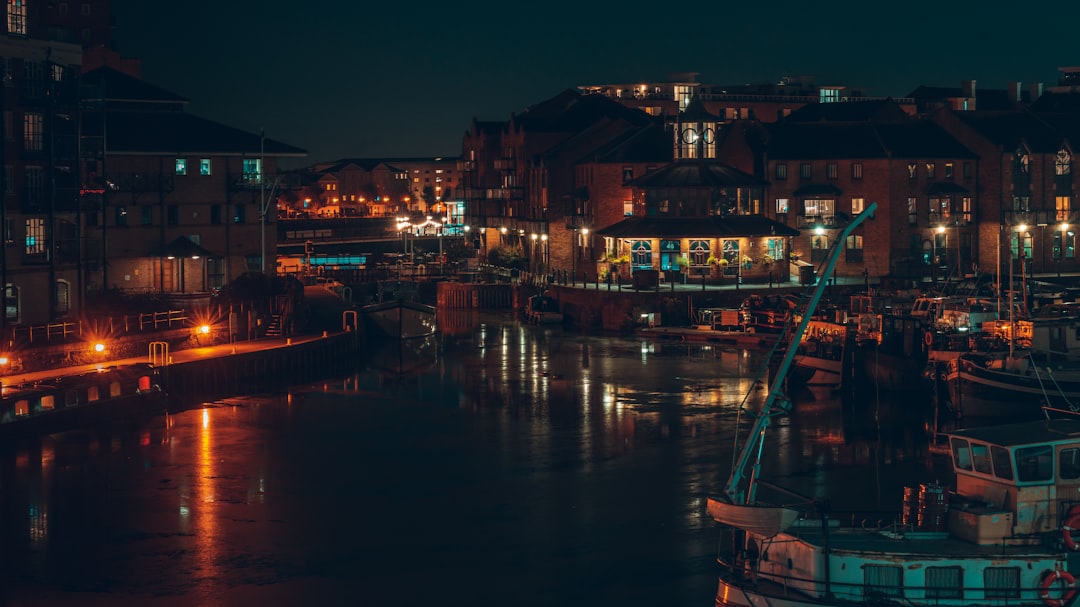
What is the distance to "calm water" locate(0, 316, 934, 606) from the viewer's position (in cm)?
3803

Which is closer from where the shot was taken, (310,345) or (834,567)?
(834,567)

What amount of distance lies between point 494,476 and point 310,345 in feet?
83.7

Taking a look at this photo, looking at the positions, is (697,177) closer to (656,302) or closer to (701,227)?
(701,227)

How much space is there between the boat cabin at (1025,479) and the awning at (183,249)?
192ft

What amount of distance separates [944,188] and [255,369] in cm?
5168

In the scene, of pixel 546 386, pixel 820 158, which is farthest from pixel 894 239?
pixel 546 386

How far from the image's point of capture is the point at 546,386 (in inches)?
2736

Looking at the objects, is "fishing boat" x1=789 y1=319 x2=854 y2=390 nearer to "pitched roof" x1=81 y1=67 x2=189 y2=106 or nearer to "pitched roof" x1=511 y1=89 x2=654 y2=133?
"pitched roof" x1=81 y1=67 x2=189 y2=106

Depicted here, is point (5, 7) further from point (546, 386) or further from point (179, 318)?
point (546, 386)

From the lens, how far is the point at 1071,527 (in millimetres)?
30625

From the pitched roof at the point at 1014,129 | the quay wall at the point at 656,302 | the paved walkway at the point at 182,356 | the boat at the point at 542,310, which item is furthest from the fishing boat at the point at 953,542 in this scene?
the pitched roof at the point at 1014,129

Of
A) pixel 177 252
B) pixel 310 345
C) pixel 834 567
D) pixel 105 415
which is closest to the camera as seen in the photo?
pixel 834 567

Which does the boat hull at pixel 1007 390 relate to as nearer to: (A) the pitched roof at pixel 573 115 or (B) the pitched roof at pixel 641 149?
(B) the pitched roof at pixel 641 149

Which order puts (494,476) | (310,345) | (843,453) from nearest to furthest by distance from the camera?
(494,476) → (843,453) → (310,345)
